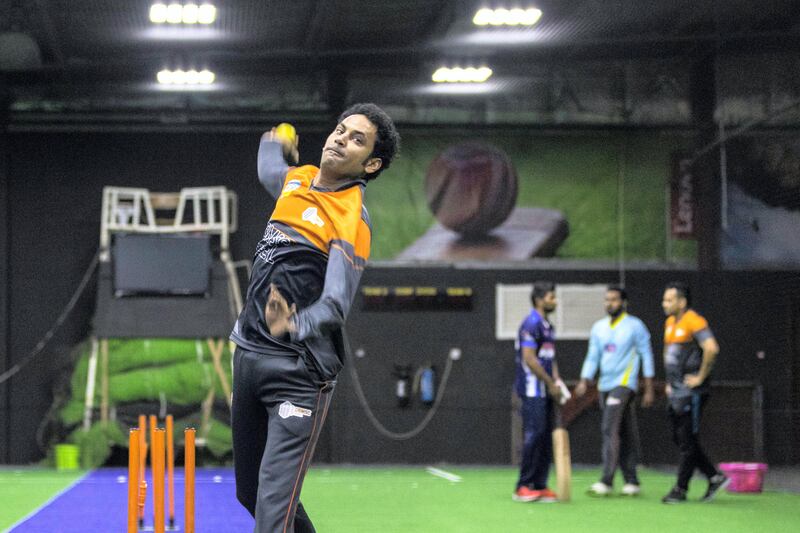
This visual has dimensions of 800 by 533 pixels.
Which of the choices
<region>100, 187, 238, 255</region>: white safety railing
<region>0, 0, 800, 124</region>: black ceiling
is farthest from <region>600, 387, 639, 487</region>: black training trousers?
<region>100, 187, 238, 255</region>: white safety railing

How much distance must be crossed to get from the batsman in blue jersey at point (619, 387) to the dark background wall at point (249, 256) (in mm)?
4358

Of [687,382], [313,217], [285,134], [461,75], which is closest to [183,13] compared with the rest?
[461,75]

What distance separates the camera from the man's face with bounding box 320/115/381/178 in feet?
12.7

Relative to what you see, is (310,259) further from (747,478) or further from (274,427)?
(747,478)

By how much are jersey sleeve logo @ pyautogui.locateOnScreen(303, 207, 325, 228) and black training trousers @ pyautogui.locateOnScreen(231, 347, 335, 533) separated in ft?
1.35

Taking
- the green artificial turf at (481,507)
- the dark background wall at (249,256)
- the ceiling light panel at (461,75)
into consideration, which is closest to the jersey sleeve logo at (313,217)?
the green artificial turf at (481,507)

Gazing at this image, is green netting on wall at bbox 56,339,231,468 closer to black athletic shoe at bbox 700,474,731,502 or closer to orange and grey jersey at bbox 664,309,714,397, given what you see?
orange and grey jersey at bbox 664,309,714,397

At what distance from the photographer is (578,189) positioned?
15141 millimetres

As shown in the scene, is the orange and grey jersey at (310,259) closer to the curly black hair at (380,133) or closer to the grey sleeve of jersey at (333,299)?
the grey sleeve of jersey at (333,299)

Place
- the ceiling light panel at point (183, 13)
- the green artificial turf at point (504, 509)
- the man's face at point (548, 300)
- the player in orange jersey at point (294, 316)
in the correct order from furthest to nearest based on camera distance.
→ the ceiling light panel at point (183, 13)
the man's face at point (548, 300)
the green artificial turf at point (504, 509)
the player in orange jersey at point (294, 316)

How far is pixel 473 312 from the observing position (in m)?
15.0

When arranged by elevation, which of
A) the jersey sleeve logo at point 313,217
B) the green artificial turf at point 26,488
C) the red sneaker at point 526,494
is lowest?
the green artificial turf at point 26,488

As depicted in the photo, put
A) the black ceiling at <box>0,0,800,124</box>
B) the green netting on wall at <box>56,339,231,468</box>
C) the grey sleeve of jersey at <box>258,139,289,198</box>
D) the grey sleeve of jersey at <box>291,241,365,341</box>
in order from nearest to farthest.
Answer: the grey sleeve of jersey at <box>291,241,365,341</box>
the grey sleeve of jersey at <box>258,139,289,198</box>
the black ceiling at <box>0,0,800,124</box>
the green netting on wall at <box>56,339,231,468</box>

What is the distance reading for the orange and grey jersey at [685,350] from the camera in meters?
9.99
